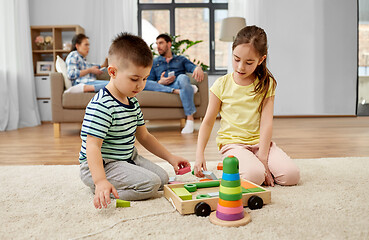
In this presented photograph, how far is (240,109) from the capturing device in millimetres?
1381

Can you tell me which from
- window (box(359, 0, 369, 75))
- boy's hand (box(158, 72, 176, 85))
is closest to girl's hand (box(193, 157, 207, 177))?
boy's hand (box(158, 72, 176, 85))

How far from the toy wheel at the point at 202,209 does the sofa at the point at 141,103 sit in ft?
7.25

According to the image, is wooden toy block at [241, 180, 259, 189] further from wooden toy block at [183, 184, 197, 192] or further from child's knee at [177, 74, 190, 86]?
child's knee at [177, 74, 190, 86]

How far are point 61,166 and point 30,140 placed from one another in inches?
50.3

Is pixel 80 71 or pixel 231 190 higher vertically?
pixel 80 71

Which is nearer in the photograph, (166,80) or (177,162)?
(177,162)

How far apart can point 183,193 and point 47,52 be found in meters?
4.14

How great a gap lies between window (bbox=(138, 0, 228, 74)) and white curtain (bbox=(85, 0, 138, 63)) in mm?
283

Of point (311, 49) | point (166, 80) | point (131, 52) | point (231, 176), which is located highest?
point (311, 49)

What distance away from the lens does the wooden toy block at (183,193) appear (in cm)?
98

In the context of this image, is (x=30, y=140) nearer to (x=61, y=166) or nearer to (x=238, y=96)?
(x=61, y=166)

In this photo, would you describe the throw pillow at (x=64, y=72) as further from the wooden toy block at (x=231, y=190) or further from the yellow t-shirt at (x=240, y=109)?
the wooden toy block at (x=231, y=190)

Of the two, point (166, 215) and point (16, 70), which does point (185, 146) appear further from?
point (16, 70)

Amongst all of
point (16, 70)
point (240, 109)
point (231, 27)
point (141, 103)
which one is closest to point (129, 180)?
point (240, 109)
